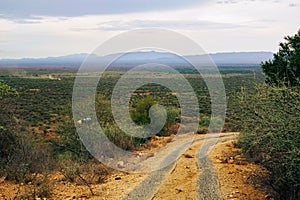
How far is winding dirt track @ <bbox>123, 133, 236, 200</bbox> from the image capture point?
27.7ft

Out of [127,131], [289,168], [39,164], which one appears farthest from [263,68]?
[39,164]

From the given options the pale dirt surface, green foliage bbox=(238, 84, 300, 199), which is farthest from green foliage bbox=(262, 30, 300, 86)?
green foliage bbox=(238, 84, 300, 199)

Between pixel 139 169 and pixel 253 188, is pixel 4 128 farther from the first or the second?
pixel 253 188

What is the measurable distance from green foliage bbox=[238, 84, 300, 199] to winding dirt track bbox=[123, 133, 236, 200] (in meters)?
1.53

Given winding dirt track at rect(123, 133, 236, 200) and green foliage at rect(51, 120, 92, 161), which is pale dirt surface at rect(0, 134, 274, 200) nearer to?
winding dirt track at rect(123, 133, 236, 200)

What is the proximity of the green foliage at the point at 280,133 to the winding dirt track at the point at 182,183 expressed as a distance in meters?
1.53

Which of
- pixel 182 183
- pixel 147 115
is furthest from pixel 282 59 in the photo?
pixel 147 115

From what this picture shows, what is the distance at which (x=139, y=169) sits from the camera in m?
11.4

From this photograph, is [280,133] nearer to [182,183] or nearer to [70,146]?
[182,183]

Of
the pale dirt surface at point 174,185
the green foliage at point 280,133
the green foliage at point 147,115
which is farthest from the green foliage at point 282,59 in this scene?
the green foliage at point 147,115

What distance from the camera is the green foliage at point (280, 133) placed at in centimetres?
721

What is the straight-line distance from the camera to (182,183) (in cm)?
945

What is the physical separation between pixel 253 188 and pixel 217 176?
1.27 m

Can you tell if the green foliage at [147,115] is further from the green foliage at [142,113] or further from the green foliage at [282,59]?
the green foliage at [282,59]
